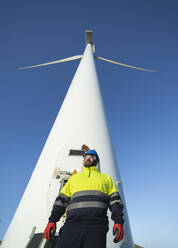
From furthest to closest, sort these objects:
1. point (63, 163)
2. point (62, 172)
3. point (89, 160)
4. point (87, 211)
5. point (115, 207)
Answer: point (63, 163), point (62, 172), point (89, 160), point (115, 207), point (87, 211)

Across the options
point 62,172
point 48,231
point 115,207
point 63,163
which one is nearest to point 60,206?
point 48,231

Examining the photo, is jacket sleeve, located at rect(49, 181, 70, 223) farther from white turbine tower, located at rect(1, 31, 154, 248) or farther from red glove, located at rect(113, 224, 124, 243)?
red glove, located at rect(113, 224, 124, 243)

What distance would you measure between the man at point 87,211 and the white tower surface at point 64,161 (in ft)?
3.45

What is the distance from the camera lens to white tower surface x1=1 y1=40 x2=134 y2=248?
2.55 metres

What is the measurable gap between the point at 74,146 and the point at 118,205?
1.97 metres

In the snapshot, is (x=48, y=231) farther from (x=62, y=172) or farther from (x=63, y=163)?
(x=63, y=163)

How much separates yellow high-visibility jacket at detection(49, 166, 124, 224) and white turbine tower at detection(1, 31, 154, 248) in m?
0.57

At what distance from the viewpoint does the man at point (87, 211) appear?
1.47m

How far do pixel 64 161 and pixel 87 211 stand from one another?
1822 millimetres

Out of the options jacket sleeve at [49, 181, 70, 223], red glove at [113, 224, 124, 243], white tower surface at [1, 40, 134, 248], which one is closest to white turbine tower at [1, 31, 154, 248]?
white tower surface at [1, 40, 134, 248]

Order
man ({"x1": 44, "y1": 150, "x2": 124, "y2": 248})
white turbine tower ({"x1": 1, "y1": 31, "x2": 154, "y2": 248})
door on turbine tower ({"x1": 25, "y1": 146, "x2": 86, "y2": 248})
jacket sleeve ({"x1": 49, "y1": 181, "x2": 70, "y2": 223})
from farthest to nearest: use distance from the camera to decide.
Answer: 1. door on turbine tower ({"x1": 25, "y1": 146, "x2": 86, "y2": 248})
2. white turbine tower ({"x1": 1, "y1": 31, "x2": 154, "y2": 248})
3. jacket sleeve ({"x1": 49, "y1": 181, "x2": 70, "y2": 223})
4. man ({"x1": 44, "y1": 150, "x2": 124, "y2": 248})

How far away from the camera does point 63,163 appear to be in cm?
328

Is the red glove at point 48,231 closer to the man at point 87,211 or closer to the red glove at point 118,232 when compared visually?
the man at point 87,211

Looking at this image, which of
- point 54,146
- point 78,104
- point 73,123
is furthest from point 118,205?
point 78,104
